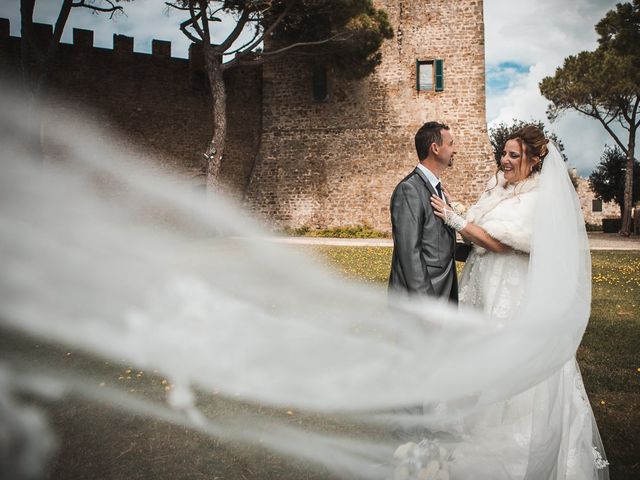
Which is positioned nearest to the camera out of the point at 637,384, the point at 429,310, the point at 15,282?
the point at 15,282

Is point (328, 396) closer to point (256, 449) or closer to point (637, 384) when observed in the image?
point (256, 449)

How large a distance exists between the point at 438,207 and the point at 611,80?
930 inches

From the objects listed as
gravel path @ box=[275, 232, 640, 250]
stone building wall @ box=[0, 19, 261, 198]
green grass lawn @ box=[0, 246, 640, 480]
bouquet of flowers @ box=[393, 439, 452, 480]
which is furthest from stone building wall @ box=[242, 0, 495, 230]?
bouquet of flowers @ box=[393, 439, 452, 480]

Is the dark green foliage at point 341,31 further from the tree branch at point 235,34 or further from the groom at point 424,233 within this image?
the groom at point 424,233

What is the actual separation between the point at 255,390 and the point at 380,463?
3.46 ft

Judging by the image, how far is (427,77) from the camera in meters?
20.6

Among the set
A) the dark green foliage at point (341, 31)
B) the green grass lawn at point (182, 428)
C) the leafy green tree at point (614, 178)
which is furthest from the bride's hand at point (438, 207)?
the leafy green tree at point (614, 178)

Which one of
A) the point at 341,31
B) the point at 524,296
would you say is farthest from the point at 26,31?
the point at 524,296

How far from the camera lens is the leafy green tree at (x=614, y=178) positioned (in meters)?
34.2

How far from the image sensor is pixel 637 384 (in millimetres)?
4129

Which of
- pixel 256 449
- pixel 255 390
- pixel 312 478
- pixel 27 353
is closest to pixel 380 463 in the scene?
pixel 312 478

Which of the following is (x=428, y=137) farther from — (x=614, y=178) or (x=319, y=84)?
(x=614, y=178)

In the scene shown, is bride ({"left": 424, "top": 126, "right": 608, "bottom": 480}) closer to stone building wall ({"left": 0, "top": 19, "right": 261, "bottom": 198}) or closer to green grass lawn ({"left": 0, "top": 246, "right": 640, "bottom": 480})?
green grass lawn ({"left": 0, "top": 246, "right": 640, "bottom": 480})

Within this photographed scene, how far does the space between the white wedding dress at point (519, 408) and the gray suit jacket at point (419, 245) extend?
31cm
